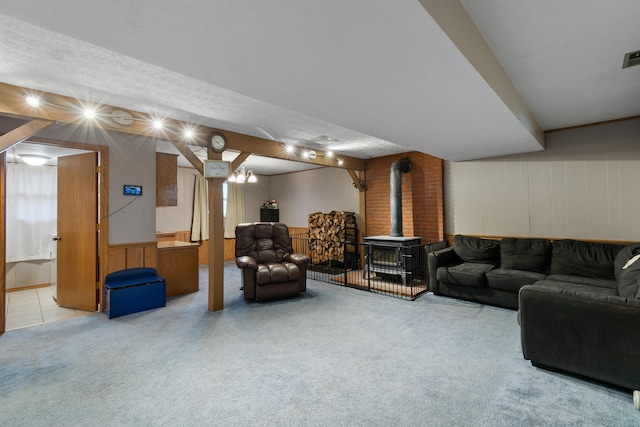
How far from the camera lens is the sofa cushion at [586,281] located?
3118 mm

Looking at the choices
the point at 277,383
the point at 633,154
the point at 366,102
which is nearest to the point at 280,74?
the point at 366,102

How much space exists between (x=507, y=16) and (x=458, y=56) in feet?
1.43

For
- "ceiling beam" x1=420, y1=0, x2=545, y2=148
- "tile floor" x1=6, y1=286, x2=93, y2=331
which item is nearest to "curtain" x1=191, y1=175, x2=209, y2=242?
"tile floor" x1=6, y1=286, x2=93, y2=331

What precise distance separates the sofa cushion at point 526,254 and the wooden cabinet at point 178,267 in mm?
4653

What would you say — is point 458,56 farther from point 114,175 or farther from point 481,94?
point 114,175

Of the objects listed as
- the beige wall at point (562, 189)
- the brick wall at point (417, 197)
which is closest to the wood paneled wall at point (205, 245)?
the brick wall at point (417, 197)

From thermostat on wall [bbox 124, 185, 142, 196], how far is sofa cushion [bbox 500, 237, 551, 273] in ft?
17.2

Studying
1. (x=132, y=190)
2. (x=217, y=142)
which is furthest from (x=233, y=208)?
(x=217, y=142)

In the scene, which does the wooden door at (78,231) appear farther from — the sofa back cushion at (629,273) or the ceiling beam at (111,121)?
the sofa back cushion at (629,273)

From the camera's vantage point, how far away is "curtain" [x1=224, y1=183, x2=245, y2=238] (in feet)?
25.8

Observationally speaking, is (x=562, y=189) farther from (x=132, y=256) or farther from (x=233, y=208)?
(x=233, y=208)

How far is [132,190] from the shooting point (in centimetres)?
406

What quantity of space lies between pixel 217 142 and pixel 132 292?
2203mm

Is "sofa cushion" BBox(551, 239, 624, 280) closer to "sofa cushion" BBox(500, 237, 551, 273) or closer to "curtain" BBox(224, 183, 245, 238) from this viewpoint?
"sofa cushion" BBox(500, 237, 551, 273)
